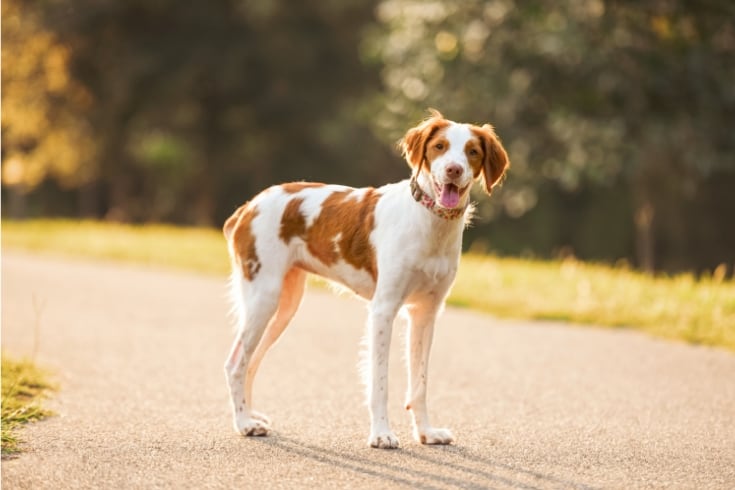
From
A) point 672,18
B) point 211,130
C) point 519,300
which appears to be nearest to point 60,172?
point 211,130

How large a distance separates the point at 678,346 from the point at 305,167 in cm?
2448

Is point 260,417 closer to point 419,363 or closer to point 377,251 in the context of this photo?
point 419,363

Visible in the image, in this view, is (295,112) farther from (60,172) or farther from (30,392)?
(30,392)

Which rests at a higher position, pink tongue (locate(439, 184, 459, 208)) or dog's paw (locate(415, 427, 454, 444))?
pink tongue (locate(439, 184, 459, 208))

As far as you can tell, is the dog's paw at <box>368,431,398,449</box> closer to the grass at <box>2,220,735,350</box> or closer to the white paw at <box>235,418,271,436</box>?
the white paw at <box>235,418,271,436</box>

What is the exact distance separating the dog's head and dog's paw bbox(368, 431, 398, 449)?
1231 millimetres

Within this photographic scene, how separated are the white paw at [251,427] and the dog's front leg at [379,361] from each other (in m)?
0.63

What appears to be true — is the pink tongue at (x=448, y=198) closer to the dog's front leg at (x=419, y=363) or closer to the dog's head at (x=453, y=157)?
the dog's head at (x=453, y=157)

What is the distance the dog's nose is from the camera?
5473 mm

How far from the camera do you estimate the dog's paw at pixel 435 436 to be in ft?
19.0

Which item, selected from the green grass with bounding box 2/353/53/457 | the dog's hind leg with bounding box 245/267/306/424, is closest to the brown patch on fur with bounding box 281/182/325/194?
the dog's hind leg with bounding box 245/267/306/424

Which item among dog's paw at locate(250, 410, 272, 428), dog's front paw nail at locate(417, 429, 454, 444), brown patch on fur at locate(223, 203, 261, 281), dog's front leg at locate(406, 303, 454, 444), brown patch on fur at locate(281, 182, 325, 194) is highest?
brown patch on fur at locate(281, 182, 325, 194)

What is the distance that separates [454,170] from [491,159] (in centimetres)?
33

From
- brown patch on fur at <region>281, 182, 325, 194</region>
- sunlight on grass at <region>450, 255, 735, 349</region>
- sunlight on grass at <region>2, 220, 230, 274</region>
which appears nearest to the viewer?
brown patch on fur at <region>281, 182, 325, 194</region>
